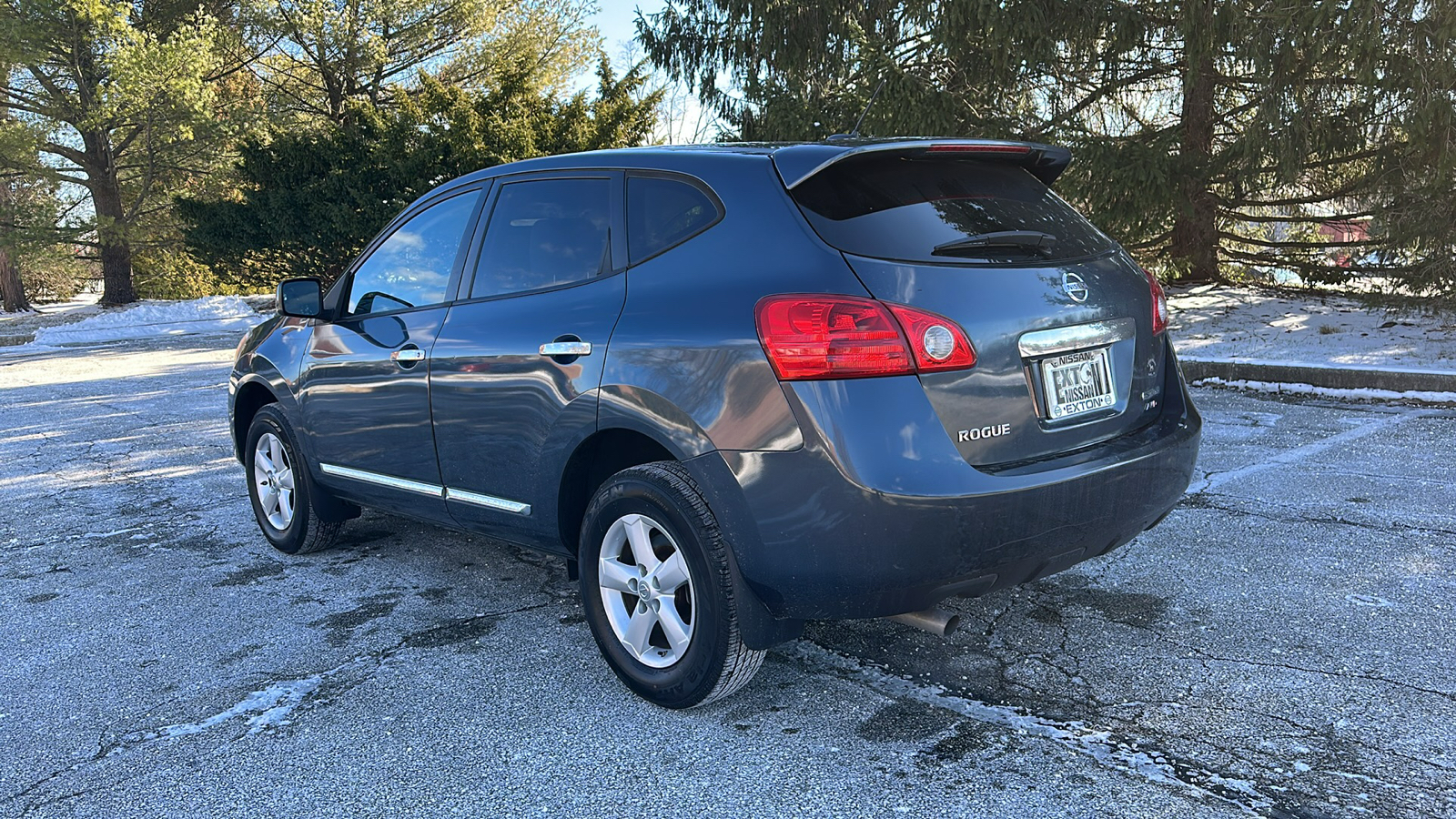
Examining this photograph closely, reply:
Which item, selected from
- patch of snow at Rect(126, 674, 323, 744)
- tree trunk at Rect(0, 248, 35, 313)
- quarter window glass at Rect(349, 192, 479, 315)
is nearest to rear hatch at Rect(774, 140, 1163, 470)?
quarter window glass at Rect(349, 192, 479, 315)

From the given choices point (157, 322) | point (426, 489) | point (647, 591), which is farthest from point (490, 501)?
point (157, 322)

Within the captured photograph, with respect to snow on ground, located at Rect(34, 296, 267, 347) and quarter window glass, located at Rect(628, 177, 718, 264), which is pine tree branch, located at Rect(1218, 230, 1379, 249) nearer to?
quarter window glass, located at Rect(628, 177, 718, 264)

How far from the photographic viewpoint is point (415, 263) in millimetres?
4355

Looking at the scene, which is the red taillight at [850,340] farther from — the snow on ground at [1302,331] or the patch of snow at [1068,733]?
the snow on ground at [1302,331]

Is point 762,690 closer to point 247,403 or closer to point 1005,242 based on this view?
point 1005,242

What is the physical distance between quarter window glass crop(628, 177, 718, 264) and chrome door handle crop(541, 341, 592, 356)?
31 centimetres

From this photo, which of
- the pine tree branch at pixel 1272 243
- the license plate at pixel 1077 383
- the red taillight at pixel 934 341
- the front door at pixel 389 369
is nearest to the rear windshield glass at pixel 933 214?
the red taillight at pixel 934 341

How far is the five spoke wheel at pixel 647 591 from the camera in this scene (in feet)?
10.4

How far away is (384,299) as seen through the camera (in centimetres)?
445

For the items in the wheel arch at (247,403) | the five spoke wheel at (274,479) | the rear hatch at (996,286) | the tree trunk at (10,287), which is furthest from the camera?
the tree trunk at (10,287)

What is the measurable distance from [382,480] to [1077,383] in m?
2.77

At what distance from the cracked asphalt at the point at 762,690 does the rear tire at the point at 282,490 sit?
0.11m

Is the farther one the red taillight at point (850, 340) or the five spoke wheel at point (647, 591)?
the five spoke wheel at point (647, 591)

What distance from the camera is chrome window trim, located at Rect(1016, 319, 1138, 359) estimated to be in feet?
9.72
